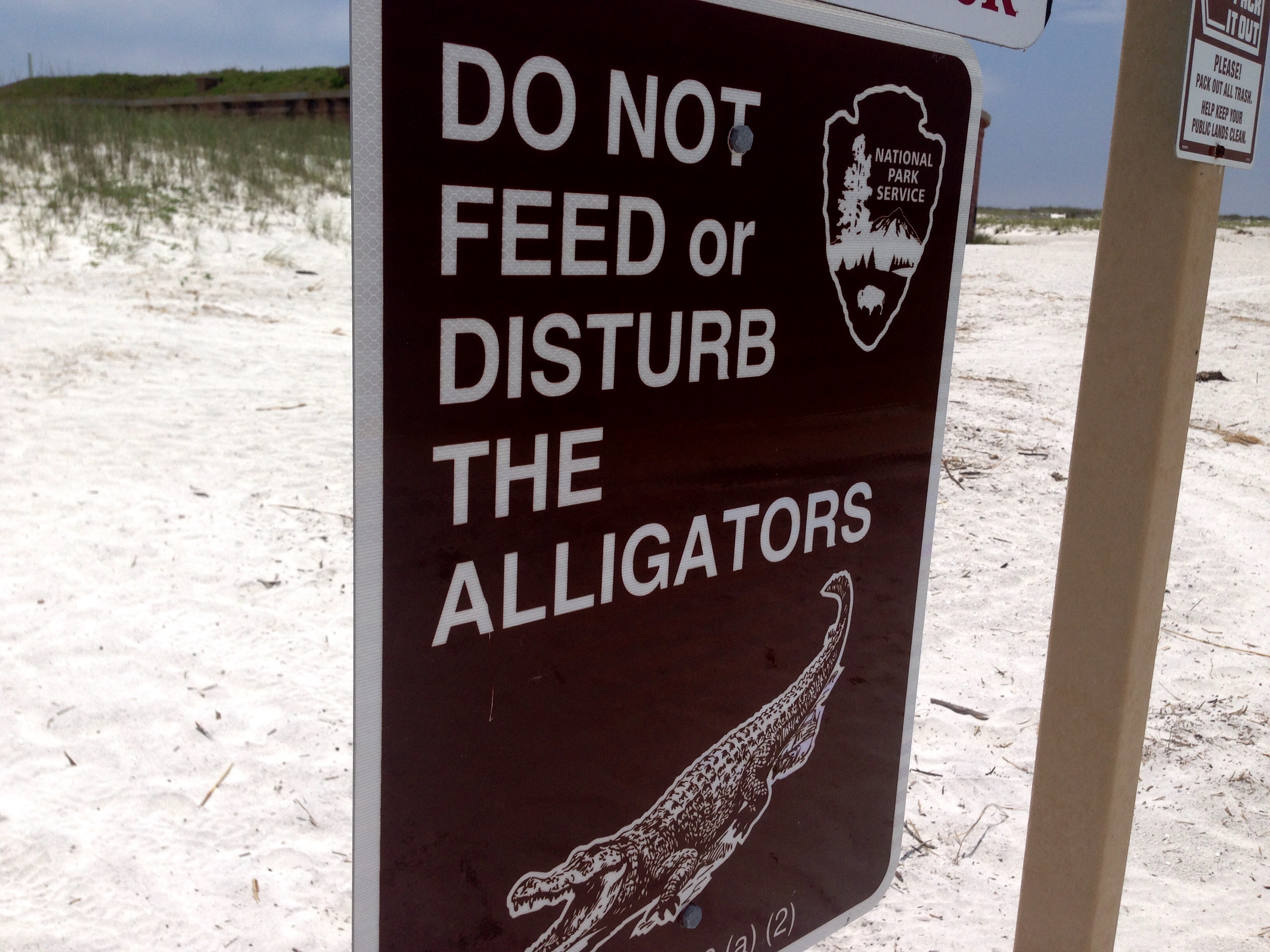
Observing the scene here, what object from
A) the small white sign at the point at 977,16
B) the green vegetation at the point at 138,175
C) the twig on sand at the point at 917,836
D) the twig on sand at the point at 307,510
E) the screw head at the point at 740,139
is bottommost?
the twig on sand at the point at 917,836

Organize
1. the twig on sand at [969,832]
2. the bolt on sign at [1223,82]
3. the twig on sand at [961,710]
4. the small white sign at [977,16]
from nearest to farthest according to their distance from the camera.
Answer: the small white sign at [977,16] < the bolt on sign at [1223,82] < the twig on sand at [969,832] < the twig on sand at [961,710]

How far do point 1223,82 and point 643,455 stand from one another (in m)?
1.10

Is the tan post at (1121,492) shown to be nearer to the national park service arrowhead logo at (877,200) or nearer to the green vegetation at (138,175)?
the national park service arrowhead logo at (877,200)

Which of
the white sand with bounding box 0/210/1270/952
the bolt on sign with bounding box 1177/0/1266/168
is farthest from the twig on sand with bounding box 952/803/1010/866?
the bolt on sign with bounding box 1177/0/1266/168

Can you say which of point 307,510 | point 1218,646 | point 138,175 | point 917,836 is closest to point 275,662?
point 307,510

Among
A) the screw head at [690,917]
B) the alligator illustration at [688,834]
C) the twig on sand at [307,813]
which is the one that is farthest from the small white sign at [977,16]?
the twig on sand at [307,813]

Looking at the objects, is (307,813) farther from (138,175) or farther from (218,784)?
(138,175)

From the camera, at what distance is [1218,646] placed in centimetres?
399

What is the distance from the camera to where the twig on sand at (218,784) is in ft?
9.46

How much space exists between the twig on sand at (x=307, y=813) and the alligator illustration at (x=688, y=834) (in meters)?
2.01

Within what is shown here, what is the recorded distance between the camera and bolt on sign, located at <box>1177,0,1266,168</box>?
1.33 m

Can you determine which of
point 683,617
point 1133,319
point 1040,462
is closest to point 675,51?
point 683,617

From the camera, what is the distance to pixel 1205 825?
2.86 meters

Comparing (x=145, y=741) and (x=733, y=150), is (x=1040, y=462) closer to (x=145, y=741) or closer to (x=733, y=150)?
(x=145, y=741)
